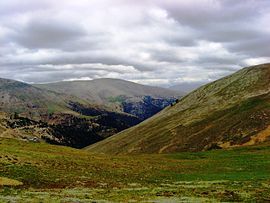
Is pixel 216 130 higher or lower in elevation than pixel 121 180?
higher

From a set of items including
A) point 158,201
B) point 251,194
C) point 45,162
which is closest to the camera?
point 158,201

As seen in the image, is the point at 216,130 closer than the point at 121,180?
No

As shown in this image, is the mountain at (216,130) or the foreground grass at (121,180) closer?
A: the foreground grass at (121,180)

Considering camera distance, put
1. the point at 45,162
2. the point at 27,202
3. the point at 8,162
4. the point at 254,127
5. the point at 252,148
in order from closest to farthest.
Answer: the point at 27,202
the point at 8,162
the point at 45,162
the point at 252,148
the point at 254,127

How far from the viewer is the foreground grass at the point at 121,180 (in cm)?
4247

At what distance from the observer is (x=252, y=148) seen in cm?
12400

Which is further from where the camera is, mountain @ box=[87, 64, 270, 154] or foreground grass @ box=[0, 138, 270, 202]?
mountain @ box=[87, 64, 270, 154]

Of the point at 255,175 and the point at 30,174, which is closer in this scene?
the point at 30,174

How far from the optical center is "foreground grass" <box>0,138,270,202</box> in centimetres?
4247

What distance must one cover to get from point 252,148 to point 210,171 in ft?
173

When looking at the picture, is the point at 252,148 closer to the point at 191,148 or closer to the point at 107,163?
the point at 191,148

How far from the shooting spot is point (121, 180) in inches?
2313

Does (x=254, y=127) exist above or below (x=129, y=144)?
above

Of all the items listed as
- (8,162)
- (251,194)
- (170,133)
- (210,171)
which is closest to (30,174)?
(8,162)
